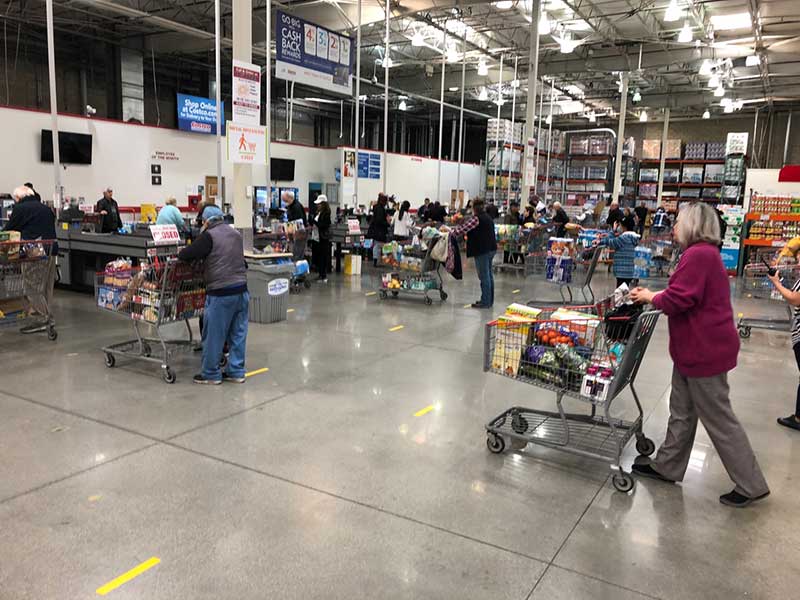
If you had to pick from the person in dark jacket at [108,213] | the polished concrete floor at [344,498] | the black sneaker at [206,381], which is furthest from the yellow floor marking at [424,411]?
the person in dark jacket at [108,213]

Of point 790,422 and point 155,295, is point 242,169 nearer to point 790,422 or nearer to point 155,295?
point 155,295

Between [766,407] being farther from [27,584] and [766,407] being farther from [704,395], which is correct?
[27,584]

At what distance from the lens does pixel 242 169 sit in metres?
8.44

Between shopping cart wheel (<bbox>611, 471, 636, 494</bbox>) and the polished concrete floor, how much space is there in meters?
0.06

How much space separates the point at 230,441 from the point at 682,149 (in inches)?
1148

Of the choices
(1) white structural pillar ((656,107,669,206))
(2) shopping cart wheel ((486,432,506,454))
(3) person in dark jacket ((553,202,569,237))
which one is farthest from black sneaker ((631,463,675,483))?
(1) white structural pillar ((656,107,669,206))

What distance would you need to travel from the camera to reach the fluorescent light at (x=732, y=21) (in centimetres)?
1710

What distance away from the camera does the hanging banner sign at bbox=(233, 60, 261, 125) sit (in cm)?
784

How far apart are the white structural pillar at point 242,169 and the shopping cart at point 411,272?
8.52ft

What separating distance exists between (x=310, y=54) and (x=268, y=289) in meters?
4.82

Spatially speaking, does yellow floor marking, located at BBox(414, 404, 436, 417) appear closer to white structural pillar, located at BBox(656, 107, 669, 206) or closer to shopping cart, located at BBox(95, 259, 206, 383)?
shopping cart, located at BBox(95, 259, 206, 383)

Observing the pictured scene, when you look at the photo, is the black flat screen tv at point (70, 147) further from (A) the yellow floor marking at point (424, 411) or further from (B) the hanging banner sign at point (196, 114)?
(A) the yellow floor marking at point (424, 411)

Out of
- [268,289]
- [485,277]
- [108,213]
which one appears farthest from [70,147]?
[485,277]

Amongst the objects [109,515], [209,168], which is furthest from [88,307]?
[209,168]
